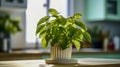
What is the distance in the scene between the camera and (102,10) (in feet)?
14.8

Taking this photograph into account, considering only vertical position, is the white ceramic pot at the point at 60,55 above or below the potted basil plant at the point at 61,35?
below

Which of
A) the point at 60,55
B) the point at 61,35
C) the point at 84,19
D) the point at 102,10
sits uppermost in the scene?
the point at 102,10

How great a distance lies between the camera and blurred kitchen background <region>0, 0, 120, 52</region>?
4.18 metres

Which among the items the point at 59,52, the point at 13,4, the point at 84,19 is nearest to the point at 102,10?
the point at 84,19

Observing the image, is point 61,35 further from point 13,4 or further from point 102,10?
point 102,10

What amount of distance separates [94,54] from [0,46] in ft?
4.18

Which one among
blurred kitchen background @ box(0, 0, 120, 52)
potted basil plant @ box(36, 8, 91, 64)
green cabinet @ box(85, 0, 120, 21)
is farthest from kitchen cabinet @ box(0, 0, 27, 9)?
potted basil plant @ box(36, 8, 91, 64)

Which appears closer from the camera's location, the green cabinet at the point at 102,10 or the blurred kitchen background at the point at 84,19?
the blurred kitchen background at the point at 84,19

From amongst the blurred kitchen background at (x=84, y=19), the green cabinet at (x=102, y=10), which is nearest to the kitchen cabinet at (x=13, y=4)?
the blurred kitchen background at (x=84, y=19)

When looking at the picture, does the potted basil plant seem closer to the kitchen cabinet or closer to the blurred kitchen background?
the kitchen cabinet

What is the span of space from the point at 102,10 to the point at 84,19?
0.41 metres

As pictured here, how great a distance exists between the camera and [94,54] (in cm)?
390

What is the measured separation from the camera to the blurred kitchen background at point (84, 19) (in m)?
4.18

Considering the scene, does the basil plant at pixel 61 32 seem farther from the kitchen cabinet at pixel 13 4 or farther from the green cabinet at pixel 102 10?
the green cabinet at pixel 102 10
